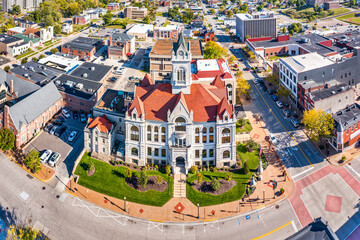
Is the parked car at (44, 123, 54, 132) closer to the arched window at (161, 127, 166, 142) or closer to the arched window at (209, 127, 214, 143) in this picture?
the arched window at (161, 127, 166, 142)

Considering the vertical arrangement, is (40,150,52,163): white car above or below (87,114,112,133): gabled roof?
below

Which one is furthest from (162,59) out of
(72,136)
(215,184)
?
(215,184)

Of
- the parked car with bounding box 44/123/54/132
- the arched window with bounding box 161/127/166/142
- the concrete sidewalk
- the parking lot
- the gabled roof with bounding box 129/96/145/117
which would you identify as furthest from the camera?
the parked car with bounding box 44/123/54/132

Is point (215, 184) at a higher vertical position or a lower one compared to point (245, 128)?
lower

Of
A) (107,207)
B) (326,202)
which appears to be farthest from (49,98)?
(326,202)

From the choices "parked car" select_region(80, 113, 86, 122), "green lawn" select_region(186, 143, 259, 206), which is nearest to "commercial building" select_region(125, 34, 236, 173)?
"green lawn" select_region(186, 143, 259, 206)

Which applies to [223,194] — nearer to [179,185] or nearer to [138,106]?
[179,185]
